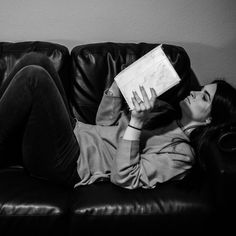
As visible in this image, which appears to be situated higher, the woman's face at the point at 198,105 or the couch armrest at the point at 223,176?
the woman's face at the point at 198,105

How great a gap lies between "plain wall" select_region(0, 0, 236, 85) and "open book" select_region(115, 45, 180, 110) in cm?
58

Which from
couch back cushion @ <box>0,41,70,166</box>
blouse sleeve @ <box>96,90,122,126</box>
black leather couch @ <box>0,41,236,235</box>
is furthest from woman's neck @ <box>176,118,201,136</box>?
couch back cushion @ <box>0,41,70,166</box>

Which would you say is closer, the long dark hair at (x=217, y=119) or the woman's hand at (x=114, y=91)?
the long dark hair at (x=217, y=119)

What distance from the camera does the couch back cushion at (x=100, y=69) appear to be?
58.6 inches

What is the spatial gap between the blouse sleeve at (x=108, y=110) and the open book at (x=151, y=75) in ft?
0.62

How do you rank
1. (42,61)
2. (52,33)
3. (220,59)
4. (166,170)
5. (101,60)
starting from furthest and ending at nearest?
(220,59) → (52,33) → (101,60) → (42,61) → (166,170)

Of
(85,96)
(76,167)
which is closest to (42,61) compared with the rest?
(85,96)

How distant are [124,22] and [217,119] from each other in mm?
759

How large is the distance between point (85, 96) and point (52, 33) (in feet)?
1.41

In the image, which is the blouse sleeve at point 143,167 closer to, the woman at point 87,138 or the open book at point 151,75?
the woman at point 87,138

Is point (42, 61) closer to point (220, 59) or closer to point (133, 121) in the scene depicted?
point (133, 121)

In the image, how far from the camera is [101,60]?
1.49 m

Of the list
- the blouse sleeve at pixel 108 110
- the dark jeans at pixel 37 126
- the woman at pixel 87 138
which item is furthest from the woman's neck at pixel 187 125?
the dark jeans at pixel 37 126

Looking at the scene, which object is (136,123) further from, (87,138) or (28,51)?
(28,51)
